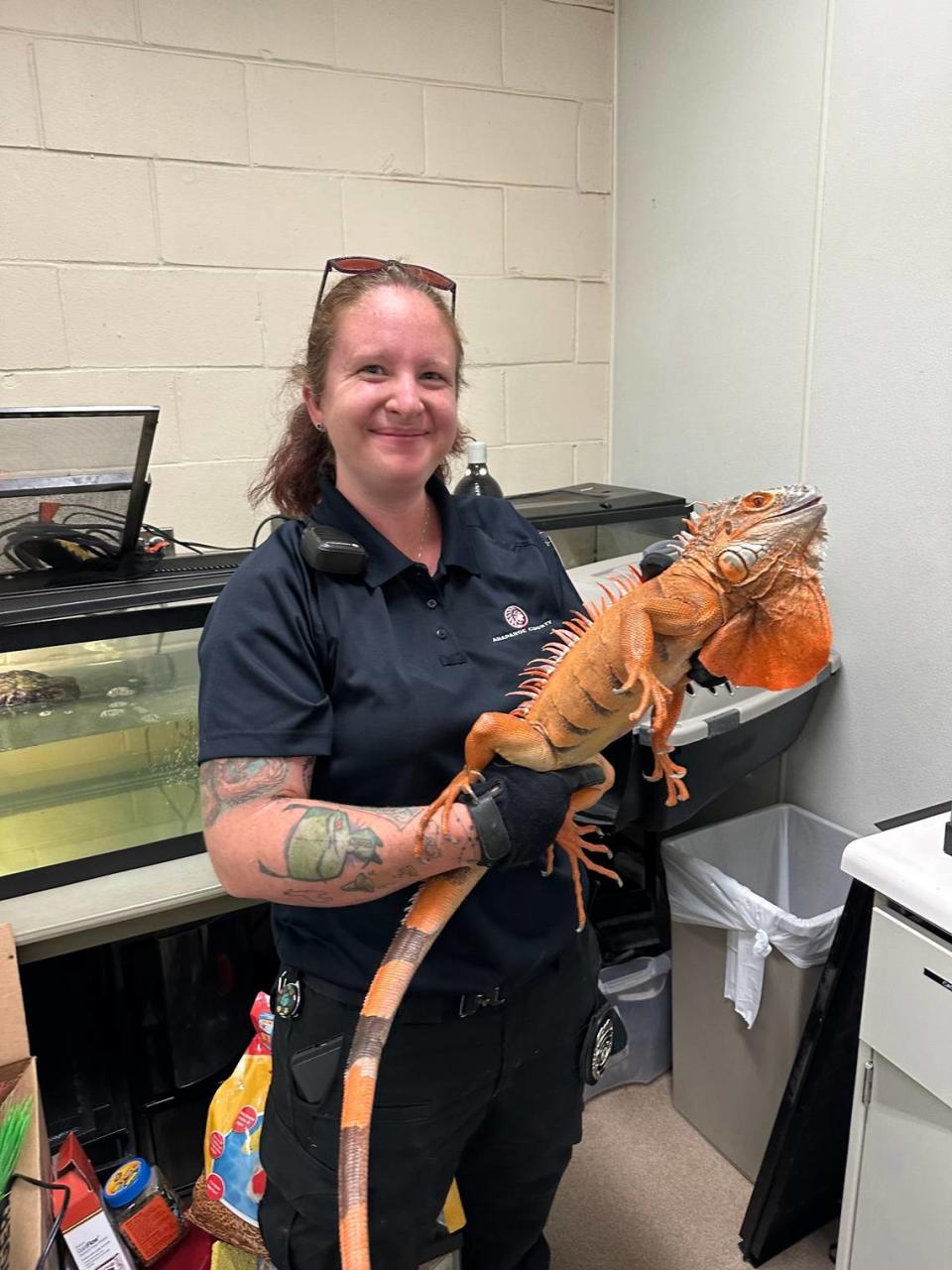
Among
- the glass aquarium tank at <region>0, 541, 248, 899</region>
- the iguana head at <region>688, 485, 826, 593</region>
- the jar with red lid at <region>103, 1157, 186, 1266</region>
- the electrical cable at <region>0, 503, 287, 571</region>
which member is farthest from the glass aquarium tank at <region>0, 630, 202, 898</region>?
the iguana head at <region>688, 485, 826, 593</region>

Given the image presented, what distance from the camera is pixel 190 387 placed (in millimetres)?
2270

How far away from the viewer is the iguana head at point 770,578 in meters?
0.96

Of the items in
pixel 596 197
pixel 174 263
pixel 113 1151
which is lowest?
pixel 113 1151

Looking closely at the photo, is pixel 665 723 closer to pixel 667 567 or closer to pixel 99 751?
pixel 667 567

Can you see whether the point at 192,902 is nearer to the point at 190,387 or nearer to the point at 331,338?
the point at 331,338

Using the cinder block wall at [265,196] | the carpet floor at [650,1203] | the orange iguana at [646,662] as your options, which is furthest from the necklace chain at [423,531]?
the carpet floor at [650,1203]

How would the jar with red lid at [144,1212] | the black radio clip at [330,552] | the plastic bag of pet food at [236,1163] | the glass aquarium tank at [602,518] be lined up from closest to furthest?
the black radio clip at [330,552]
the plastic bag of pet food at [236,1163]
the jar with red lid at [144,1212]
the glass aquarium tank at [602,518]

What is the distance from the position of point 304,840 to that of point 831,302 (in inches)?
67.6

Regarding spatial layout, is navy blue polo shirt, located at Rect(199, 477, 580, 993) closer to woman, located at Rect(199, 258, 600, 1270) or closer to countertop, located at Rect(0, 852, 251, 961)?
woman, located at Rect(199, 258, 600, 1270)

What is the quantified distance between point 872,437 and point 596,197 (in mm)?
1289

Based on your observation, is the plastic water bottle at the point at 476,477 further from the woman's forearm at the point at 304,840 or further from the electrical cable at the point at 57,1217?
the electrical cable at the point at 57,1217

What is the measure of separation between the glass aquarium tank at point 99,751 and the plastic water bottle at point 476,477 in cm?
73

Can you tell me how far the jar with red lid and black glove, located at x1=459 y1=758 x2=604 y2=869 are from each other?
1168 millimetres

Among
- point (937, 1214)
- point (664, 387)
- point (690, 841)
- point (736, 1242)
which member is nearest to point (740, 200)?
point (664, 387)
